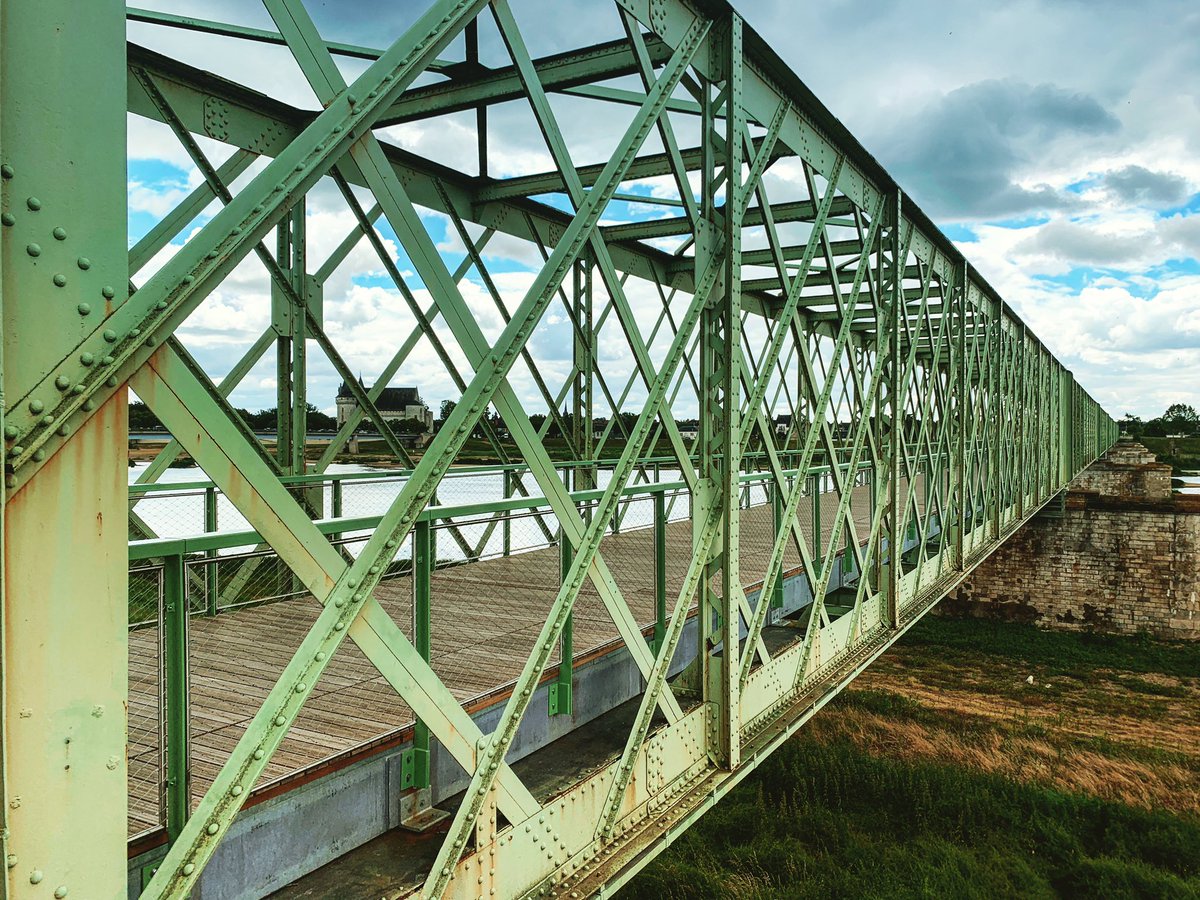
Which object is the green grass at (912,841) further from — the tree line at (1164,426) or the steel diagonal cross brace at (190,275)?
the tree line at (1164,426)

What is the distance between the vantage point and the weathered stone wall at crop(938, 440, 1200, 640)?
3020cm

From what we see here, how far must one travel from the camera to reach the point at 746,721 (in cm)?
552

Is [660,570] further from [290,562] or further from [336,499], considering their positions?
[336,499]

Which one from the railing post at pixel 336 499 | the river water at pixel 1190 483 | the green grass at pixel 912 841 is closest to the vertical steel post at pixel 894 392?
the railing post at pixel 336 499

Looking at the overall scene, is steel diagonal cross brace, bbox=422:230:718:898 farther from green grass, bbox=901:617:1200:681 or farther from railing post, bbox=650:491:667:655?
green grass, bbox=901:617:1200:681

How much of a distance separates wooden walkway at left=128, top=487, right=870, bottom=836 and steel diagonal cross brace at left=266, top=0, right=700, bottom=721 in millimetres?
1355

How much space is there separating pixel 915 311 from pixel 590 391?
829cm

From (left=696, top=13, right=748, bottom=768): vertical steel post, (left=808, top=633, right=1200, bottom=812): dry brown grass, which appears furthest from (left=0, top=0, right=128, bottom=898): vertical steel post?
(left=808, top=633, right=1200, bottom=812): dry brown grass

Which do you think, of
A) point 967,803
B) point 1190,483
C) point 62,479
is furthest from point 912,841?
point 1190,483

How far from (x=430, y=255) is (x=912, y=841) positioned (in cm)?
1599

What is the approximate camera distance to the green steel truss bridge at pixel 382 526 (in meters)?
1.97

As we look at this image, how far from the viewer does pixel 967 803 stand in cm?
1644

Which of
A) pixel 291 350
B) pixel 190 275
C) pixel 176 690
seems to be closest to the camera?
pixel 190 275

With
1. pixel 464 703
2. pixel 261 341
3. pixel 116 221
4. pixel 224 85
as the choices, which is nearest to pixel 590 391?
pixel 261 341
